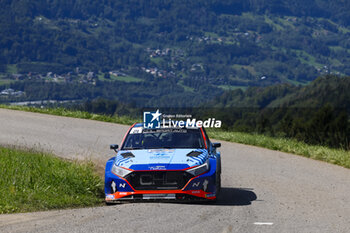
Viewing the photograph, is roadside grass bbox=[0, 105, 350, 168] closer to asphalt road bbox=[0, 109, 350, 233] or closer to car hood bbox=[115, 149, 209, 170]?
asphalt road bbox=[0, 109, 350, 233]

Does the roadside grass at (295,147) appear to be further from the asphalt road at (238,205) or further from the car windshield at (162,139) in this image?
the car windshield at (162,139)

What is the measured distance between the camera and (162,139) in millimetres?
11570

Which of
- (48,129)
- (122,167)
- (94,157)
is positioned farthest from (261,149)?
(122,167)

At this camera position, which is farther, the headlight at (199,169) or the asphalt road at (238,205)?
the headlight at (199,169)

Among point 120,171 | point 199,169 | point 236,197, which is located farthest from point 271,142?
point 120,171

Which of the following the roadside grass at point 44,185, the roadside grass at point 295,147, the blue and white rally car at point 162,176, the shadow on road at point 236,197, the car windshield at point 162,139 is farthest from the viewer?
the roadside grass at point 295,147

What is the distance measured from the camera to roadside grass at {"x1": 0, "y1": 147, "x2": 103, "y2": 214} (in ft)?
32.4

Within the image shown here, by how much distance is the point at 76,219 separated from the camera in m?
8.51

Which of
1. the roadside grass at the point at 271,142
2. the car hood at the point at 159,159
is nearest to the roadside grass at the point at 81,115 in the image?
the roadside grass at the point at 271,142

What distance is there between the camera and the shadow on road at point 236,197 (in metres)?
10.7

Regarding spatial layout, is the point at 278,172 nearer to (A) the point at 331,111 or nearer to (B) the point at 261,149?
(B) the point at 261,149

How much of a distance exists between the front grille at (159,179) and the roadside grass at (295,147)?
6943 mm

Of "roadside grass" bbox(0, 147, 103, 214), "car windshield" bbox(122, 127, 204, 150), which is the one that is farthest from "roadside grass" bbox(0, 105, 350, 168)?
"roadside grass" bbox(0, 147, 103, 214)

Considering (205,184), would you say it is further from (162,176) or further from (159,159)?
(159,159)
